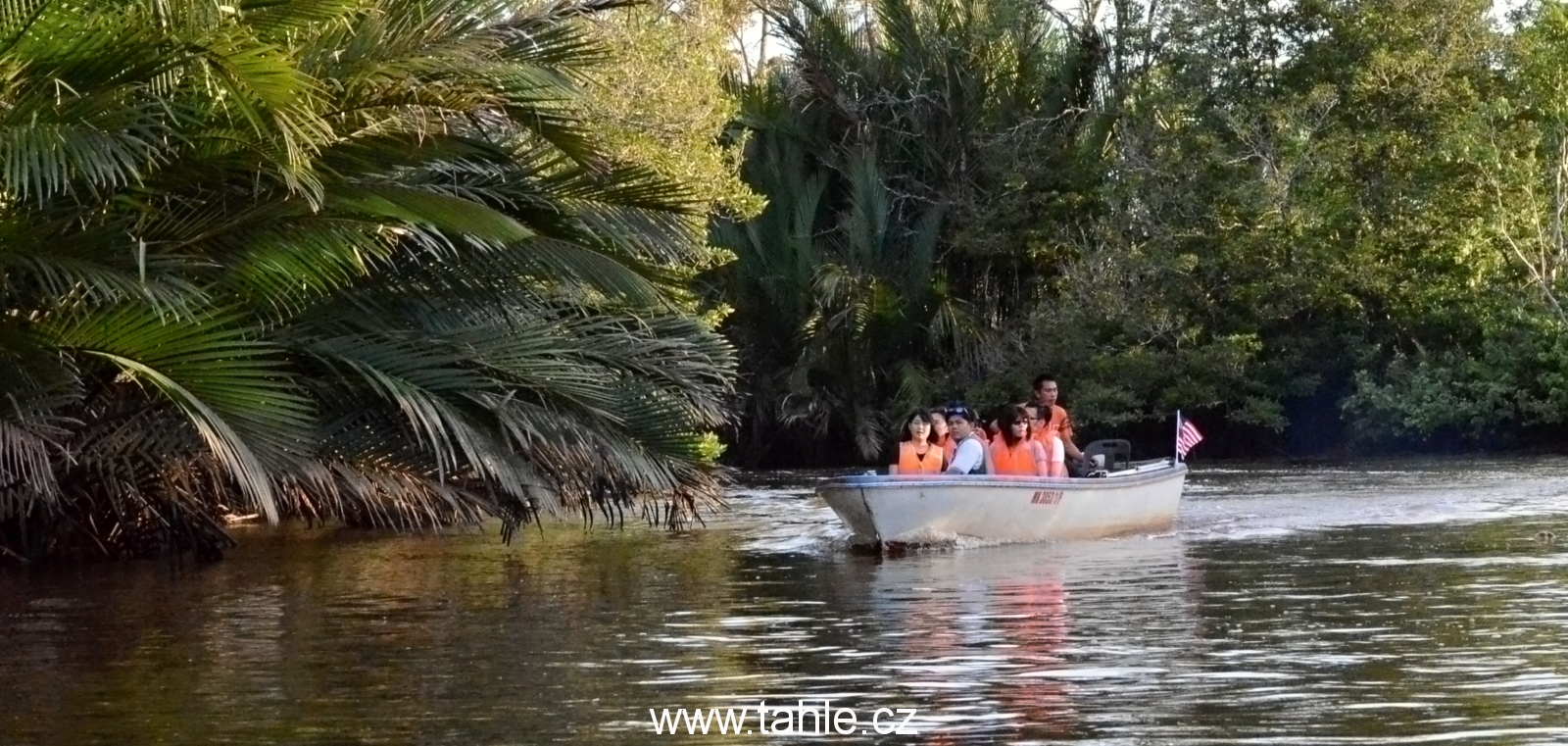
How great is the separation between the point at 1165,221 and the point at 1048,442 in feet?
59.1

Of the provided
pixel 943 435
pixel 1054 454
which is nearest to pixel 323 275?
pixel 943 435

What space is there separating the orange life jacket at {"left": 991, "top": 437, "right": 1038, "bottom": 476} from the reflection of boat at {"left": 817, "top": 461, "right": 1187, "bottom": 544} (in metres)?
0.49

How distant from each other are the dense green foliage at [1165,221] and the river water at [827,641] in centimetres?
1583

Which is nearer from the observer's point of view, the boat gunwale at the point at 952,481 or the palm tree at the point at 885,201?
the boat gunwale at the point at 952,481

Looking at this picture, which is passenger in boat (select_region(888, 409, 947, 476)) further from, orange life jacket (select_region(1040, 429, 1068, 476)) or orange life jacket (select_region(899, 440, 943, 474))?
orange life jacket (select_region(1040, 429, 1068, 476))

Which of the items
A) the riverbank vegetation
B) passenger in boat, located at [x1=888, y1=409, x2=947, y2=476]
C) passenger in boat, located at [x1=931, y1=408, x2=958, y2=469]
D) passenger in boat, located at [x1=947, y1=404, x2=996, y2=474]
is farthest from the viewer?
passenger in boat, located at [x1=931, y1=408, x2=958, y2=469]

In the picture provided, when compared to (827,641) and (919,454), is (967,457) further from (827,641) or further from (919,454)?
(827,641)

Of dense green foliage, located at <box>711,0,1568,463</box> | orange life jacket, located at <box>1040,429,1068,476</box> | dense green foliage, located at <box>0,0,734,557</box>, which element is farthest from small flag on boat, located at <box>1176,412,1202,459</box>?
dense green foliage, located at <box>711,0,1568,463</box>

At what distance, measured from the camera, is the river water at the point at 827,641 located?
805 cm

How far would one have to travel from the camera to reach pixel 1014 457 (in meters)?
17.4

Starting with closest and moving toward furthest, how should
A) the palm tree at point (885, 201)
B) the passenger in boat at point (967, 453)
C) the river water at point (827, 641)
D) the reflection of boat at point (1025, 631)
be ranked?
the river water at point (827, 641)
the reflection of boat at point (1025, 631)
the passenger in boat at point (967, 453)
the palm tree at point (885, 201)

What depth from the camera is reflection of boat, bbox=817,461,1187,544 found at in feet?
53.2

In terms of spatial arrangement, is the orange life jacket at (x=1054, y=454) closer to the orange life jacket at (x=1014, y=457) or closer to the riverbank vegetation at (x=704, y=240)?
the orange life jacket at (x=1014, y=457)

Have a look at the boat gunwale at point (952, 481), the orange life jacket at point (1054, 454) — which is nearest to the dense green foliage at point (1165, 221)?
the orange life jacket at point (1054, 454)
